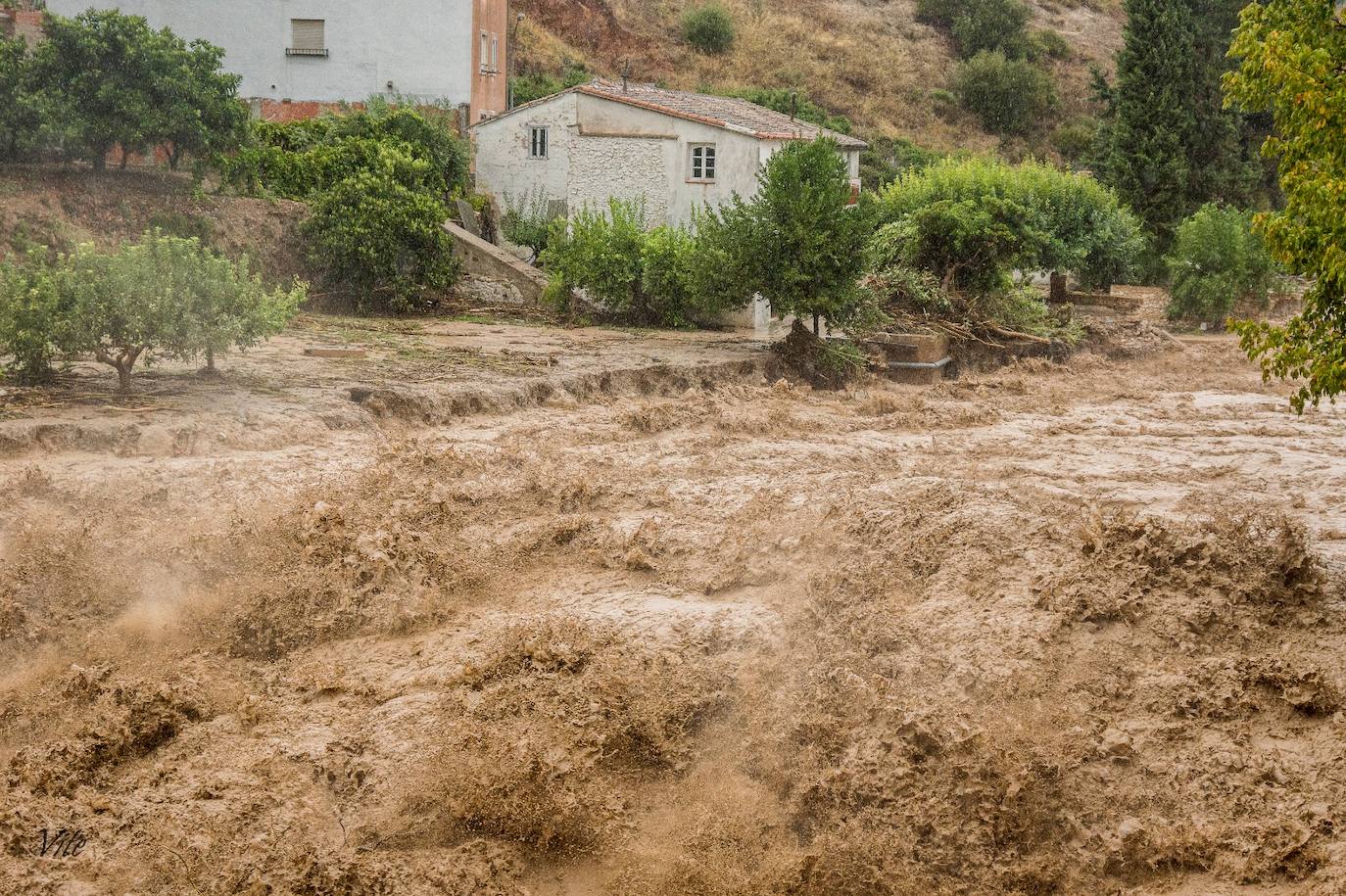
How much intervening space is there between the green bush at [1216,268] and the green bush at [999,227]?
0.97m

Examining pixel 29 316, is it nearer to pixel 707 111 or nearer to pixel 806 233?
pixel 806 233

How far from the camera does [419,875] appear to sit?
6.21 meters

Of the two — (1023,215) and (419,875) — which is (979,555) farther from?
(1023,215)

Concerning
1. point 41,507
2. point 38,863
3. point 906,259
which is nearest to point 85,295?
→ point 41,507

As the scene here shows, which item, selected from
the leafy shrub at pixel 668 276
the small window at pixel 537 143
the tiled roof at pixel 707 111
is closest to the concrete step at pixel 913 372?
the leafy shrub at pixel 668 276

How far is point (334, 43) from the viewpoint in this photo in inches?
1065

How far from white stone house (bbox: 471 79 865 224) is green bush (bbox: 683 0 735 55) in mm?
20031

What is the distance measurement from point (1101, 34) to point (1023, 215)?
37.6 metres

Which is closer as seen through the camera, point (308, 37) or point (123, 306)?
point (123, 306)

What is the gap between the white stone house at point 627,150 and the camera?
2244 cm

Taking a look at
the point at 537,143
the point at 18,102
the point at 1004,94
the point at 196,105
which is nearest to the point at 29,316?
the point at 18,102

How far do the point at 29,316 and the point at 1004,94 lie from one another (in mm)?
38787

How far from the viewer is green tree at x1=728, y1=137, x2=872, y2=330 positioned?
16531mm

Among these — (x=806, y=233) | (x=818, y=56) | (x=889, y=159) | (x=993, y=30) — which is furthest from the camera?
(x=993, y=30)
